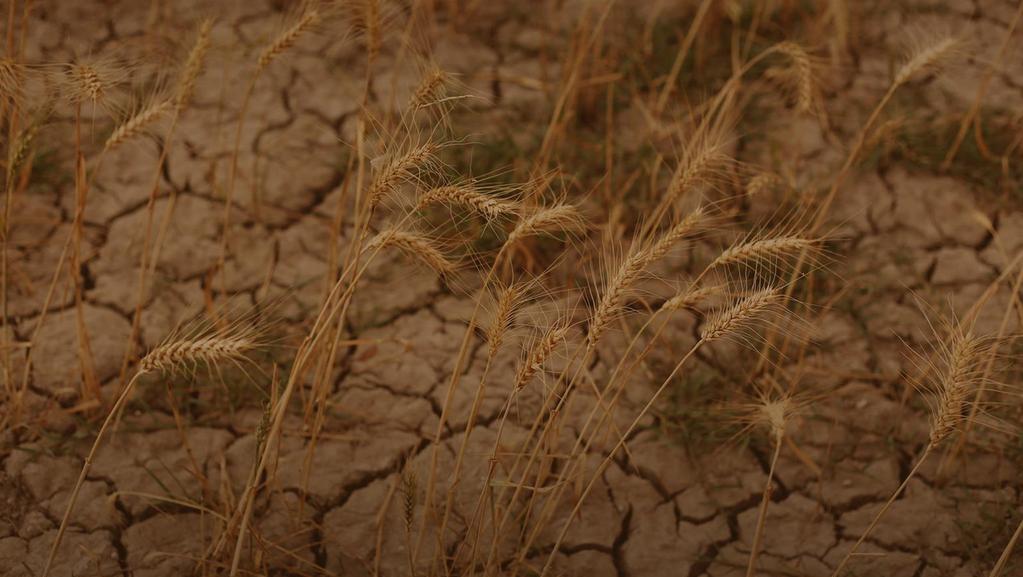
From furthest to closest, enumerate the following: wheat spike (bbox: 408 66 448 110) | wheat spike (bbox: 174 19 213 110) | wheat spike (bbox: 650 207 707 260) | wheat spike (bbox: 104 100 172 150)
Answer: wheat spike (bbox: 174 19 213 110)
wheat spike (bbox: 104 100 172 150)
wheat spike (bbox: 408 66 448 110)
wheat spike (bbox: 650 207 707 260)

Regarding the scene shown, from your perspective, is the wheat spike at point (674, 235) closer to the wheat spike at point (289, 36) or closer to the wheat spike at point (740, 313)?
the wheat spike at point (740, 313)

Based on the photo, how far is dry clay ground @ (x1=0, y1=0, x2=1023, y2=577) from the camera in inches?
90.7

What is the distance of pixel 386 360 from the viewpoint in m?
2.68

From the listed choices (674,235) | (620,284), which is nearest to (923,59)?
(674,235)

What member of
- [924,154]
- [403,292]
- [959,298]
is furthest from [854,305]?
[403,292]

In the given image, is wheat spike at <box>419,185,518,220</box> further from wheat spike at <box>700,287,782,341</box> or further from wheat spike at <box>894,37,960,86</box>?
wheat spike at <box>894,37,960,86</box>

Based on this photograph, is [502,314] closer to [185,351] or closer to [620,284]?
[620,284]

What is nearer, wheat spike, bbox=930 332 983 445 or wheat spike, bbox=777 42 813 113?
wheat spike, bbox=930 332 983 445

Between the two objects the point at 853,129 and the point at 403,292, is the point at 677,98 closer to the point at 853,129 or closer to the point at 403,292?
the point at 853,129

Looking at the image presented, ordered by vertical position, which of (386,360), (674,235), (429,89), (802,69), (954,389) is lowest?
(386,360)

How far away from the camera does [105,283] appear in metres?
2.79

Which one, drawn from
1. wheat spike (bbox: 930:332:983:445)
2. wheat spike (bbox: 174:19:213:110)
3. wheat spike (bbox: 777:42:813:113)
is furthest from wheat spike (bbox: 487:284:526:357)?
wheat spike (bbox: 777:42:813:113)

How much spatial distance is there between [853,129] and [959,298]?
752 mm

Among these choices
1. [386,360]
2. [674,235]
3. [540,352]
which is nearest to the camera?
[540,352]
